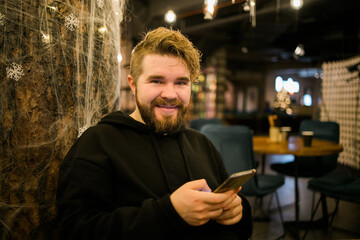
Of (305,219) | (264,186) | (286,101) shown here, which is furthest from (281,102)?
(305,219)

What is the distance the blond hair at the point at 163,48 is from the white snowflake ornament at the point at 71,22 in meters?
0.26

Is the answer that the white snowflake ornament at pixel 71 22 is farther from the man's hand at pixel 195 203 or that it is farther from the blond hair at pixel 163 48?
the man's hand at pixel 195 203

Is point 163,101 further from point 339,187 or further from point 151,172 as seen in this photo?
point 339,187

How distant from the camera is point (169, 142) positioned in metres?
1.15

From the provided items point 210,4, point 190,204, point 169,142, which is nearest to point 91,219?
point 190,204

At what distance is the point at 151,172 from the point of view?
1.01m

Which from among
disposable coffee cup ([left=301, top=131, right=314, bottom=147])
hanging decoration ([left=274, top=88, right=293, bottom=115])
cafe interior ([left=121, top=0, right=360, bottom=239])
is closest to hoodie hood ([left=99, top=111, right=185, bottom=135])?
cafe interior ([left=121, top=0, right=360, bottom=239])

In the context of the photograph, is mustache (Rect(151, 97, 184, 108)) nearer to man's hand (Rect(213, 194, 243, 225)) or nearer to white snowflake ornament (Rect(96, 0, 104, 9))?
man's hand (Rect(213, 194, 243, 225))

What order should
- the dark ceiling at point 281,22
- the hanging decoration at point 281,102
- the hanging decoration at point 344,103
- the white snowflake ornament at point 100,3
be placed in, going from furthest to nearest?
the dark ceiling at point 281,22 < the hanging decoration at point 344,103 < the hanging decoration at point 281,102 < the white snowflake ornament at point 100,3

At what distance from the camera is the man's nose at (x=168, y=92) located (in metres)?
1.04

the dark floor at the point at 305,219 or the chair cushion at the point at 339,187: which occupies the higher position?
the chair cushion at the point at 339,187

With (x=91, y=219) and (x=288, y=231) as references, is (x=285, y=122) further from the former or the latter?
(x=91, y=219)

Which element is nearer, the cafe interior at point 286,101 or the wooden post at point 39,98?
the wooden post at point 39,98

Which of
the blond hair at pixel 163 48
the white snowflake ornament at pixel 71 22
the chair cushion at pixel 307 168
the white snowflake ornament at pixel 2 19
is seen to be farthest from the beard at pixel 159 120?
the chair cushion at pixel 307 168
